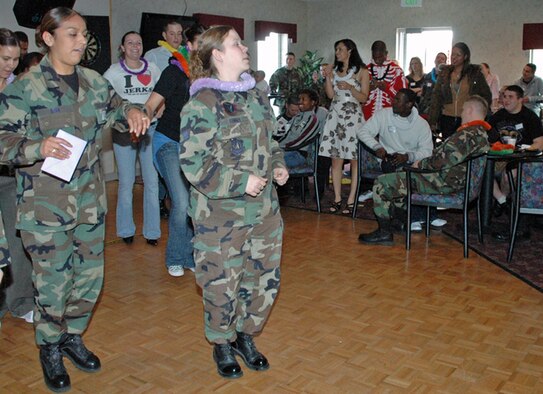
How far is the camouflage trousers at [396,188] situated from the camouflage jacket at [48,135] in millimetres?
2878

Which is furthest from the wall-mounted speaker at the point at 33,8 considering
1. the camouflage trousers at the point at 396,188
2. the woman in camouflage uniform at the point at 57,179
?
the woman in camouflage uniform at the point at 57,179

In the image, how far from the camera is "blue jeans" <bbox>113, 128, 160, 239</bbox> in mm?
4844

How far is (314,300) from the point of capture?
155 inches

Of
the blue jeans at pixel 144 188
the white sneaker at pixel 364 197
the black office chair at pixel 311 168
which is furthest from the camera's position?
the white sneaker at pixel 364 197

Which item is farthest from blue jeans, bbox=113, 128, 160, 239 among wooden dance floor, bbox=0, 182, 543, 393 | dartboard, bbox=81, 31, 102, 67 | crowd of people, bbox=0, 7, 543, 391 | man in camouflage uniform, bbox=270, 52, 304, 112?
man in camouflage uniform, bbox=270, 52, 304, 112

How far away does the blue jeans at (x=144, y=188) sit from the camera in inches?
191

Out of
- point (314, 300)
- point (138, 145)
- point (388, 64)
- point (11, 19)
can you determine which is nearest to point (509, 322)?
point (314, 300)

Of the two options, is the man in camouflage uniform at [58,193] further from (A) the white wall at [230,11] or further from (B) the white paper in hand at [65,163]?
(A) the white wall at [230,11]

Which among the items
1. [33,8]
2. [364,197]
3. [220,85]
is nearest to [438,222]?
[364,197]

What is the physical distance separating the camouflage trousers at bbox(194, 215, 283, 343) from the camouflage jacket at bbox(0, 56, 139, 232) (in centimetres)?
53

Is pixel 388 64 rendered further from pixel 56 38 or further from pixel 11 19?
pixel 56 38

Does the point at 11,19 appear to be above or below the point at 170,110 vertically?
above

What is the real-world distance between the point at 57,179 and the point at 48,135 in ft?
0.61

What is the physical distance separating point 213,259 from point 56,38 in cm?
113
